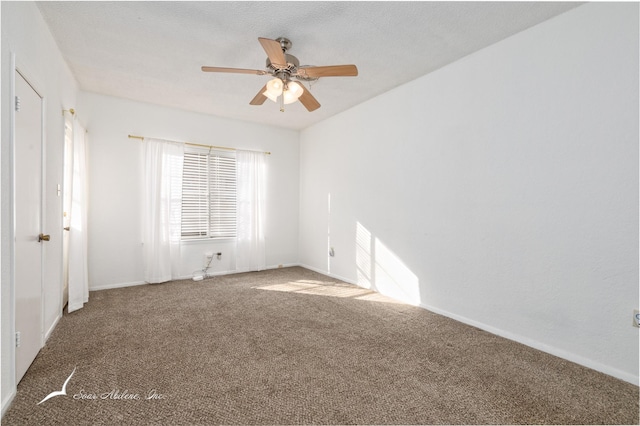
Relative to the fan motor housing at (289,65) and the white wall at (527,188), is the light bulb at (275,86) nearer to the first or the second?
the fan motor housing at (289,65)

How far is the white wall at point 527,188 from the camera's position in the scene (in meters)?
2.13

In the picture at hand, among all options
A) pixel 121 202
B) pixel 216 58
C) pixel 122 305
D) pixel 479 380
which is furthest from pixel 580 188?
pixel 121 202

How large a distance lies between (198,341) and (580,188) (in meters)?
3.29

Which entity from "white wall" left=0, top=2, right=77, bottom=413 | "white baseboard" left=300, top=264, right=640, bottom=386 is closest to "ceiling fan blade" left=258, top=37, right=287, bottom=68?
"white wall" left=0, top=2, right=77, bottom=413

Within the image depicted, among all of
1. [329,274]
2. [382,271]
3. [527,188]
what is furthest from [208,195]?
[527,188]

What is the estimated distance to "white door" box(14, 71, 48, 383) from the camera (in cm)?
196

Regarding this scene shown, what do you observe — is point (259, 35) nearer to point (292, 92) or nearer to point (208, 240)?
point (292, 92)

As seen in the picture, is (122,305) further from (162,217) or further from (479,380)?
(479,380)

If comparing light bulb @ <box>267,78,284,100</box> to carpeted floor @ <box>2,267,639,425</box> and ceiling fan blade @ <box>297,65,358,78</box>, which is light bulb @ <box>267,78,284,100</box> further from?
carpeted floor @ <box>2,267,639,425</box>

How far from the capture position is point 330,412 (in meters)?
1.75

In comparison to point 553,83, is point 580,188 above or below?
below

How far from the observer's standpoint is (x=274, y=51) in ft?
7.35

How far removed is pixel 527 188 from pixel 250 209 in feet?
13.2

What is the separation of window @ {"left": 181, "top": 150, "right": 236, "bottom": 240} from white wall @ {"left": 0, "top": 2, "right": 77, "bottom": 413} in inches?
66.5
